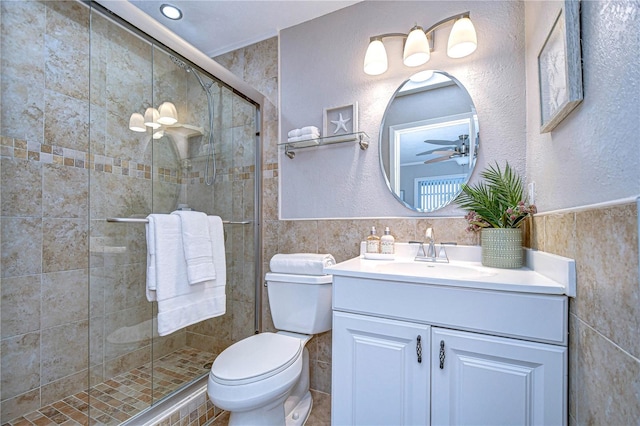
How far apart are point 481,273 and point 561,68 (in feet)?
2.47

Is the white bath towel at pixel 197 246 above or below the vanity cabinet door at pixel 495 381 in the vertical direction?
above

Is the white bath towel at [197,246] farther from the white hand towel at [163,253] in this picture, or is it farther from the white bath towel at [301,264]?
the white bath towel at [301,264]

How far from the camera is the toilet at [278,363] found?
1.07m

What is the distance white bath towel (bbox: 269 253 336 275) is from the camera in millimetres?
1446

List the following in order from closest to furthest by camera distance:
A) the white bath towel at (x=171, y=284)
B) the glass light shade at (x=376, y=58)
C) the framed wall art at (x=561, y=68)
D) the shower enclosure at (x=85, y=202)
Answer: the framed wall art at (x=561, y=68) < the white bath towel at (x=171, y=284) < the shower enclosure at (x=85, y=202) < the glass light shade at (x=376, y=58)

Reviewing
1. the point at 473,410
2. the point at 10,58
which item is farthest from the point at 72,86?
the point at 473,410

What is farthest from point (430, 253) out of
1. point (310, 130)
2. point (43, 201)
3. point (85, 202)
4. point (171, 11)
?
point (171, 11)

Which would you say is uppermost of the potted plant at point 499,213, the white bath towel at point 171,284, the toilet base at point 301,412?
the potted plant at point 499,213

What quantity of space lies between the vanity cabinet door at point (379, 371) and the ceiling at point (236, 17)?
1.84m

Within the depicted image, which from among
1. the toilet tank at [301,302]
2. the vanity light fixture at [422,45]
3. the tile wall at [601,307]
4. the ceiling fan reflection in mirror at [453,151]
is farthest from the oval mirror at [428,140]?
the toilet tank at [301,302]

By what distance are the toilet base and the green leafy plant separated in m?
1.30

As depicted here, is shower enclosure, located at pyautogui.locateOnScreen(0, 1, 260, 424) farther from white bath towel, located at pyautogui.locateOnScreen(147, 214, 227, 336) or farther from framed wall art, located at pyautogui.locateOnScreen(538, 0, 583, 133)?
framed wall art, located at pyautogui.locateOnScreen(538, 0, 583, 133)

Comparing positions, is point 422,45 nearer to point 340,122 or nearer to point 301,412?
point 340,122

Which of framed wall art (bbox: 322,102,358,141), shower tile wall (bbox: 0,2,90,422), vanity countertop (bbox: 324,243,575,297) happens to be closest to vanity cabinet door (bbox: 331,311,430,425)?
vanity countertop (bbox: 324,243,575,297)
